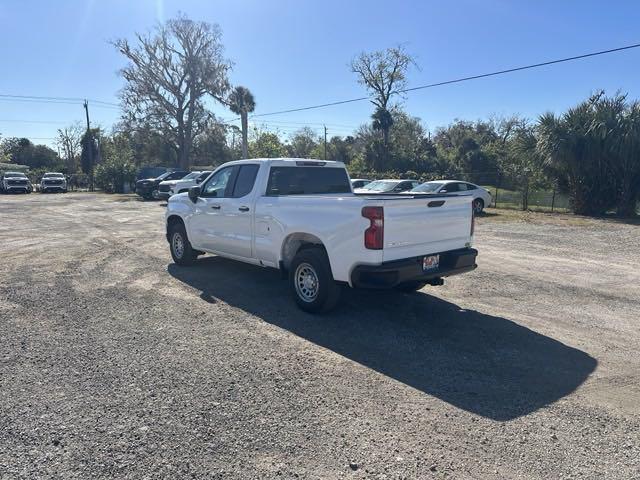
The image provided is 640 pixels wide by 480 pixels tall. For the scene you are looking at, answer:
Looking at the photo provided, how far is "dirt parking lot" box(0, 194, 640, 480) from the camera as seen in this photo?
306cm

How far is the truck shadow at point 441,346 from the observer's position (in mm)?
3986

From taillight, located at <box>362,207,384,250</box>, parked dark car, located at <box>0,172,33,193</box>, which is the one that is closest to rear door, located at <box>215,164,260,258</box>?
taillight, located at <box>362,207,384,250</box>

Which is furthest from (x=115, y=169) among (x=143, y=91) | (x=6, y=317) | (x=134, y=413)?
(x=134, y=413)

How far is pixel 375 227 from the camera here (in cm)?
511

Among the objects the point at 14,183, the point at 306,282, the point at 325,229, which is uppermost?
the point at 14,183

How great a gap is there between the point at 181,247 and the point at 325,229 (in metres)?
4.22

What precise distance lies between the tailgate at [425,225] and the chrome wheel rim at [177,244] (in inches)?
193

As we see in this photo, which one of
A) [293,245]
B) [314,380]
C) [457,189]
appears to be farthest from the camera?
[457,189]

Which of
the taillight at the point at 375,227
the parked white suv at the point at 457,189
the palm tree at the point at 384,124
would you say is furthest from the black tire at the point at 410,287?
the palm tree at the point at 384,124

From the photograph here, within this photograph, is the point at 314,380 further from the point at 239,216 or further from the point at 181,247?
the point at 181,247

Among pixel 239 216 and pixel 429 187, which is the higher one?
pixel 429 187

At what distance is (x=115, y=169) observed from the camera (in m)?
38.8

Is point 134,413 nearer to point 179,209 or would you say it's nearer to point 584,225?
point 179,209

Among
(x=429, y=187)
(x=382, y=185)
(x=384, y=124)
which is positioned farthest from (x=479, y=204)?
(x=384, y=124)
